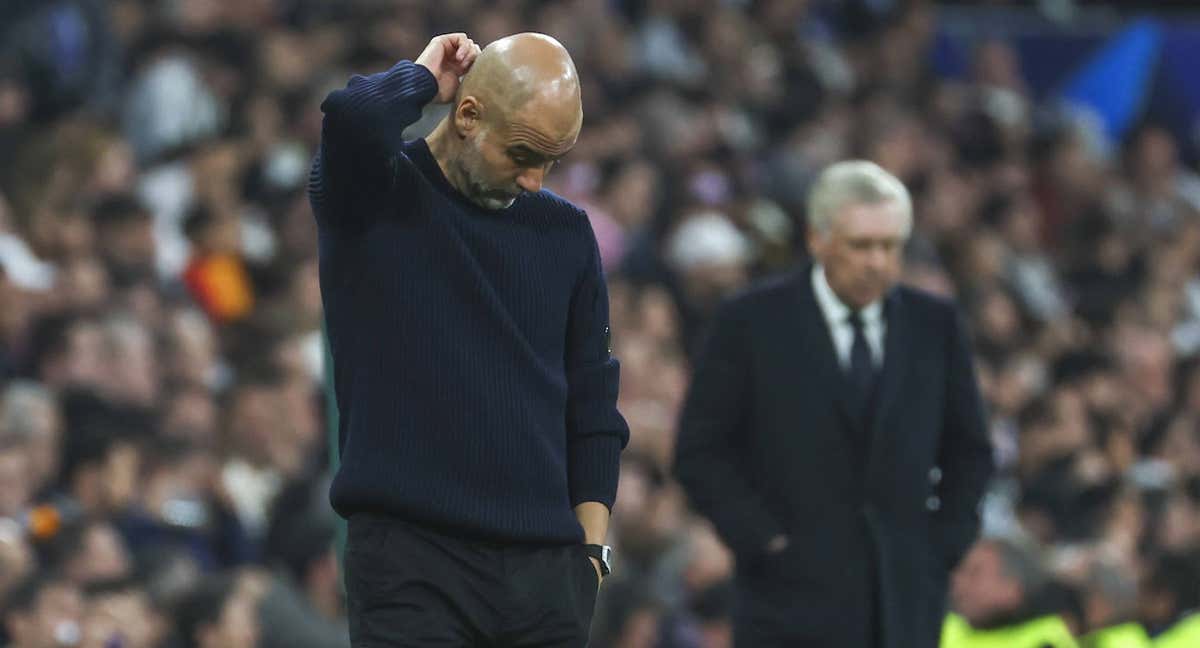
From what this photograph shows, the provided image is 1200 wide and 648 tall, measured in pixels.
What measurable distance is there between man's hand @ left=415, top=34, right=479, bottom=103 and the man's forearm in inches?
29.5

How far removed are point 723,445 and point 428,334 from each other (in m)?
1.89

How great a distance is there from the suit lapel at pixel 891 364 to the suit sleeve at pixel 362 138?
2.01 metres

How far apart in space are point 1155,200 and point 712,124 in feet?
13.2

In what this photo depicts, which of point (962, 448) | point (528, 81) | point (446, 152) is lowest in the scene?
point (962, 448)

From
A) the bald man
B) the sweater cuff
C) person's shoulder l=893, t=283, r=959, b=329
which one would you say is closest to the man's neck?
the bald man

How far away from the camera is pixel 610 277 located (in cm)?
1045

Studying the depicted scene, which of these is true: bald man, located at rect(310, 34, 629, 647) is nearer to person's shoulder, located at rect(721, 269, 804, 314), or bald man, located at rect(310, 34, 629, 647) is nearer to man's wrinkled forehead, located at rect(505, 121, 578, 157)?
man's wrinkled forehead, located at rect(505, 121, 578, 157)

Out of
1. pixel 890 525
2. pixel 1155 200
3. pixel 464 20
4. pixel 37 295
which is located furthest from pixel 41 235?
pixel 1155 200

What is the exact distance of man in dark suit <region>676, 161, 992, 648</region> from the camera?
5.39 m

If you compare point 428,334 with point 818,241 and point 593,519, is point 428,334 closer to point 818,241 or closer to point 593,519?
point 593,519

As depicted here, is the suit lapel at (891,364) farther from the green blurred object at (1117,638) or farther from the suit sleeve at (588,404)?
the green blurred object at (1117,638)

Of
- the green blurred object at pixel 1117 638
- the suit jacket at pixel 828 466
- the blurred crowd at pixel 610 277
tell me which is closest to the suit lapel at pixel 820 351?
the suit jacket at pixel 828 466

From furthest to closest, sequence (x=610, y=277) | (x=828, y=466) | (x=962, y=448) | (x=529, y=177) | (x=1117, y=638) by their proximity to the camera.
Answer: (x=610, y=277)
(x=1117, y=638)
(x=962, y=448)
(x=828, y=466)
(x=529, y=177)

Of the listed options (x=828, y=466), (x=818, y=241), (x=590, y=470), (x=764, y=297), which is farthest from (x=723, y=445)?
(x=590, y=470)
